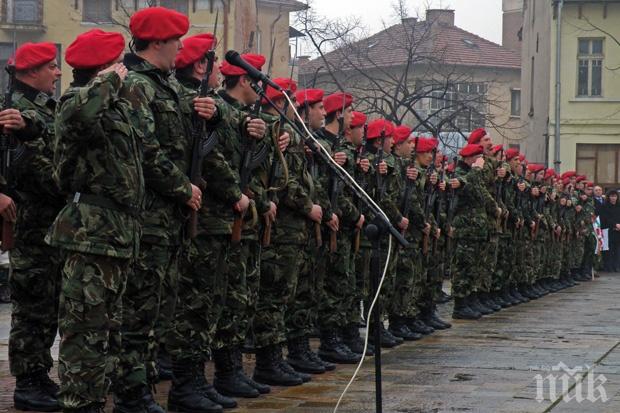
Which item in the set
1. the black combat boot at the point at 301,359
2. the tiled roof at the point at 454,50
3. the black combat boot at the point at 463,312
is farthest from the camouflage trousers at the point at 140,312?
the tiled roof at the point at 454,50

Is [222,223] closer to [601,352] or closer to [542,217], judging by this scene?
[601,352]

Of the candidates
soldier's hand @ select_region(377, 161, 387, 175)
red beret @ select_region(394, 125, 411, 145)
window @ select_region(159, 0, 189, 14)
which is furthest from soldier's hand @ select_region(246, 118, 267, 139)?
window @ select_region(159, 0, 189, 14)

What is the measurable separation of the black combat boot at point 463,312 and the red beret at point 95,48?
8799 millimetres

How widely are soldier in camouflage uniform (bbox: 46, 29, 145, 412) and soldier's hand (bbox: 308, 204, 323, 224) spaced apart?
10.0 feet

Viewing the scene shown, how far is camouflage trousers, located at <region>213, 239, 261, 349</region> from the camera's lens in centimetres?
794

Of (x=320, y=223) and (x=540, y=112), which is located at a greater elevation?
(x=540, y=112)

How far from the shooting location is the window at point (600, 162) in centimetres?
3972

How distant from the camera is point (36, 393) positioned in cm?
744

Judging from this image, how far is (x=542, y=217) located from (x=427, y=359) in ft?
32.1

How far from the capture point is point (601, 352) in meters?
11.3

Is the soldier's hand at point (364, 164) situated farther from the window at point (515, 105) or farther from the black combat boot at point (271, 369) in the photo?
the window at point (515, 105)

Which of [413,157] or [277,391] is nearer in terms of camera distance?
[277,391]

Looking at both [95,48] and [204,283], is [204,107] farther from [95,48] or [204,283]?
[204,283]

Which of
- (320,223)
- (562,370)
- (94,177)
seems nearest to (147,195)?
(94,177)
